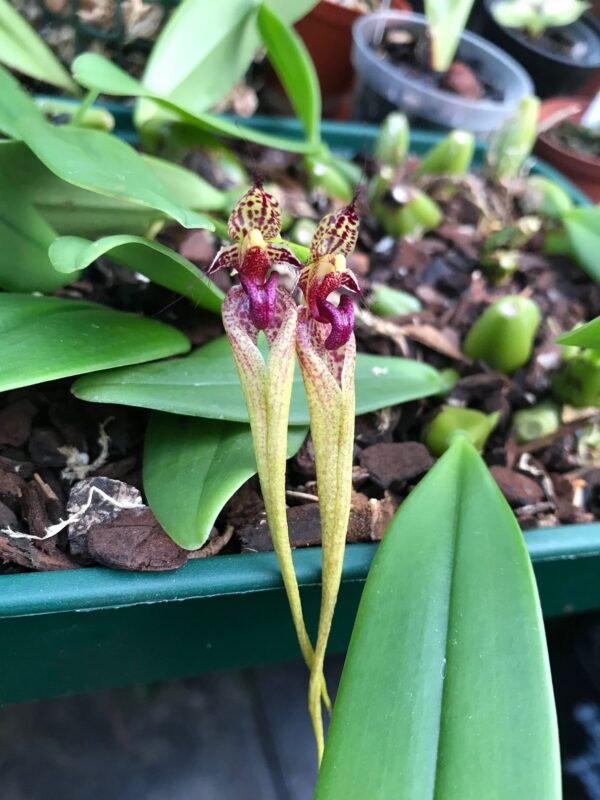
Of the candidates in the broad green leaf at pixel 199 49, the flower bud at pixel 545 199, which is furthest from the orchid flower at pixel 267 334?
the flower bud at pixel 545 199

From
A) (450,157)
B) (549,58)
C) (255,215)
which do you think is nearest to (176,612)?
(255,215)

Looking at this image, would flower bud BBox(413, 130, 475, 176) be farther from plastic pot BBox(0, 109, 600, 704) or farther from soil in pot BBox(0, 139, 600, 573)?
plastic pot BBox(0, 109, 600, 704)

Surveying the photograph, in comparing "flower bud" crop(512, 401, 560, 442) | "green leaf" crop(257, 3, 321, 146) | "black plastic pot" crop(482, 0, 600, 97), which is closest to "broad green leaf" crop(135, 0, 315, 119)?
"green leaf" crop(257, 3, 321, 146)

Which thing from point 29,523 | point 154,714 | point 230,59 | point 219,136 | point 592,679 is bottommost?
point 154,714

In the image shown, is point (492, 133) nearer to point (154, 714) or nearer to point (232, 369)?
point (232, 369)

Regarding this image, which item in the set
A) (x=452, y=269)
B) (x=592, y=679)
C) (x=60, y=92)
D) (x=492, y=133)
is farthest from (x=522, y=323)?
(x=60, y=92)

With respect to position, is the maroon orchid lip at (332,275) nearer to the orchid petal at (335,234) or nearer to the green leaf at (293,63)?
the orchid petal at (335,234)

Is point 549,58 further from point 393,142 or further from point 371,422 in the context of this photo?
point 371,422
